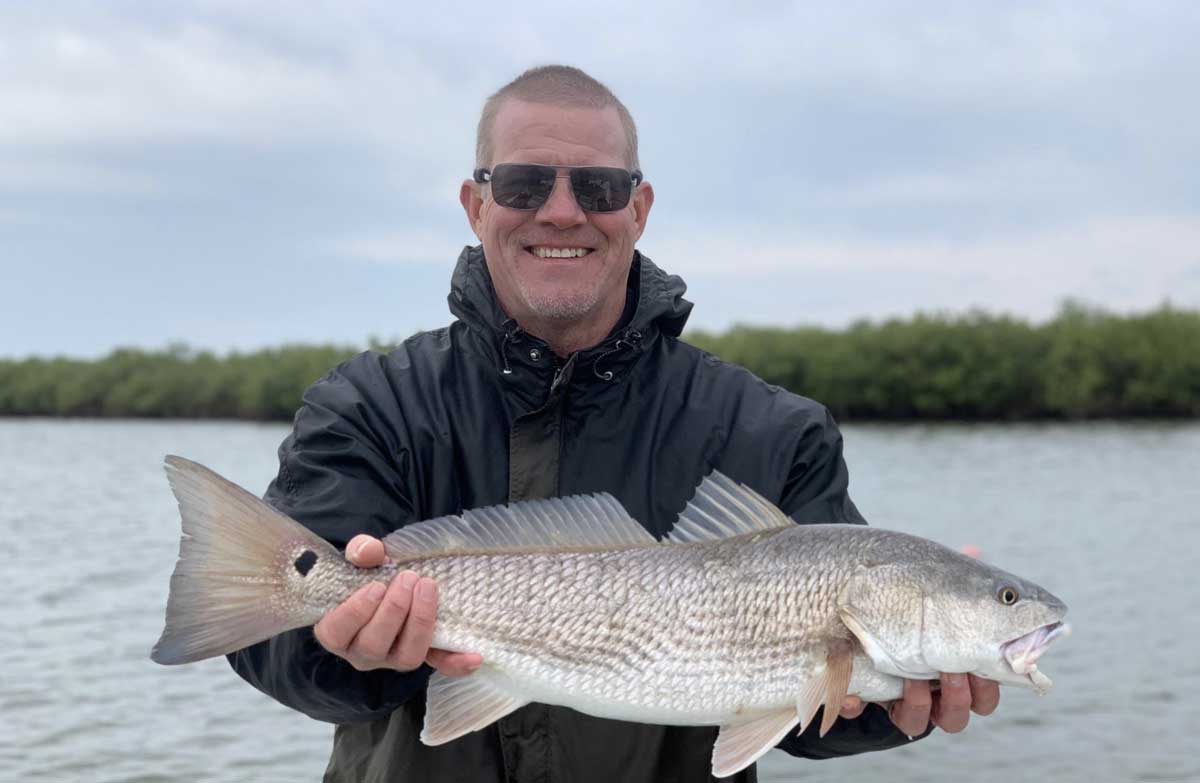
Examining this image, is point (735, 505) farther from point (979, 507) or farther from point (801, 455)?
point (979, 507)

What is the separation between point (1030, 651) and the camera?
3.54 metres

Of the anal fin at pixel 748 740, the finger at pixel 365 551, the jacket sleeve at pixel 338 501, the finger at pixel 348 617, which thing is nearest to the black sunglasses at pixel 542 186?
the jacket sleeve at pixel 338 501

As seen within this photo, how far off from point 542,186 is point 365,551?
1452mm

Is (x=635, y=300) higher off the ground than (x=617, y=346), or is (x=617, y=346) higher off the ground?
(x=635, y=300)

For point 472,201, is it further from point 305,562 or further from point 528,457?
point 305,562

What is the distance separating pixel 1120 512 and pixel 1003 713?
15.7m

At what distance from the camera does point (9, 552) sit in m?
21.3

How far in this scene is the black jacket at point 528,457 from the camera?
3797 millimetres

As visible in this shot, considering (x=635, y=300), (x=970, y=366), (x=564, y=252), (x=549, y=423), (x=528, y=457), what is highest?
(x=564, y=252)

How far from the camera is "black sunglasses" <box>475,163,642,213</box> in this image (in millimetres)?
4105

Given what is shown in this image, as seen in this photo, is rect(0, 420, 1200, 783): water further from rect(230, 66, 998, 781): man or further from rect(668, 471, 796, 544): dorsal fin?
rect(668, 471, 796, 544): dorsal fin

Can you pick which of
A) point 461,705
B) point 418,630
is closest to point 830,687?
point 461,705

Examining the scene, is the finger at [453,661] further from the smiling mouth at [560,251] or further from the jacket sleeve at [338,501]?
the smiling mouth at [560,251]

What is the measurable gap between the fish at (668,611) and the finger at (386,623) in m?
0.12
